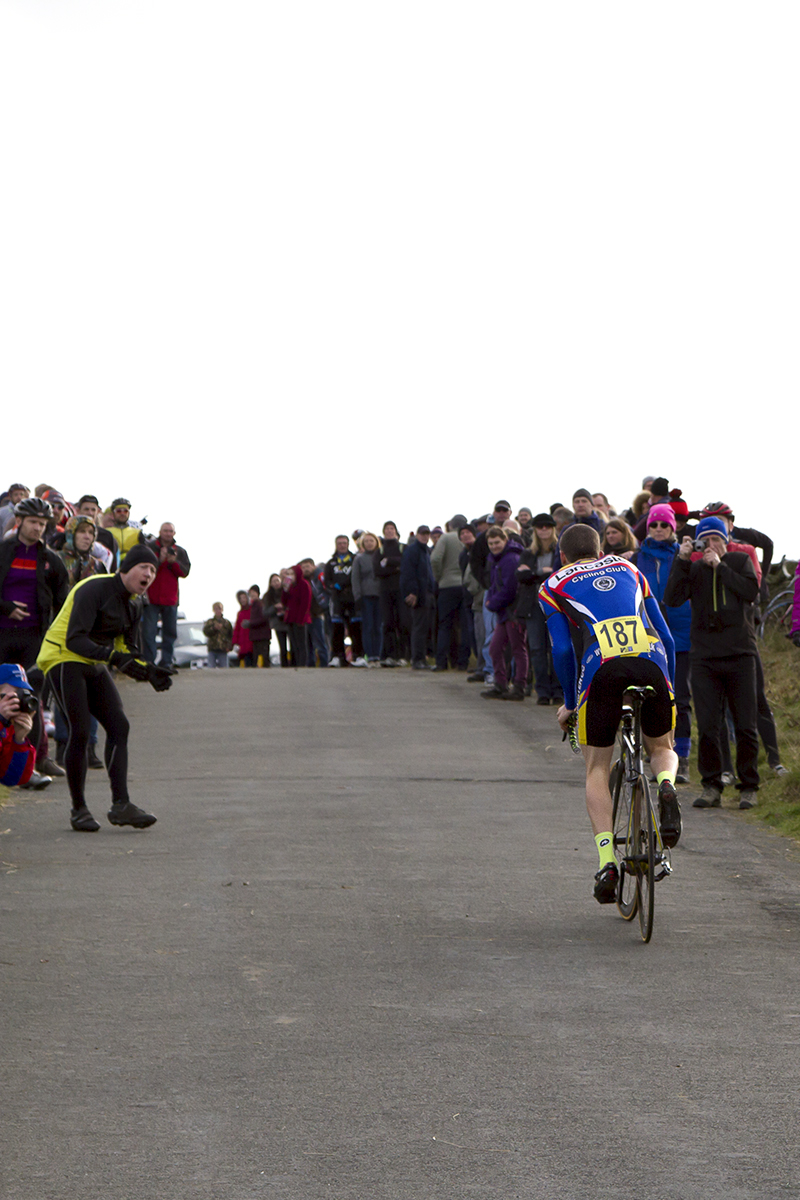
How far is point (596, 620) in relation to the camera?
319 inches

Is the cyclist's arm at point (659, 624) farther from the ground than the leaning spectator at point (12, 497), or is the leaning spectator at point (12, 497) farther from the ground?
the leaning spectator at point (12, 497)

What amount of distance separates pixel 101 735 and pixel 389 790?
18.0 feet

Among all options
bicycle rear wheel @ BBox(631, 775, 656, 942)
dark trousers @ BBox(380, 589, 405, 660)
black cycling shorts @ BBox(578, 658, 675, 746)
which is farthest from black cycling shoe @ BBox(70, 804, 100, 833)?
dark trousers @ BBox(380, 589, 405, 660)

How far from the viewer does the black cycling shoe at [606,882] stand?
7.95 m

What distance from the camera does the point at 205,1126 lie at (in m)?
5.02

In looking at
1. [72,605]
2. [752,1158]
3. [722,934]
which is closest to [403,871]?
[722,934]

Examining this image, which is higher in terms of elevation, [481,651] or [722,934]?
[481,651]

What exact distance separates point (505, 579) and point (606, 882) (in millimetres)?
11494

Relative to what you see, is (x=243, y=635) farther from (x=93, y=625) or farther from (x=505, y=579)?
(x=93, y=625)

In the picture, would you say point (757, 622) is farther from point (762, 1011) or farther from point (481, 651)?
point (481, 651)

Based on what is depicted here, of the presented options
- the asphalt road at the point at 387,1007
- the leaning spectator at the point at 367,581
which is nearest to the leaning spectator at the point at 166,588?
the leaning spectator at the point at 367,581

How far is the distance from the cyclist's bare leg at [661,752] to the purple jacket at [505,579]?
10969 millimetres

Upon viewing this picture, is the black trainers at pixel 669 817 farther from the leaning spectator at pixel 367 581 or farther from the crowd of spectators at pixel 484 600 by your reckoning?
the leaning spectator at pixel 367 581

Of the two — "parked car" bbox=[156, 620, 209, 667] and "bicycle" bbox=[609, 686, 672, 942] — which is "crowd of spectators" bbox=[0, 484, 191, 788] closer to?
"bicycle" bbox=[609, 686, 672, 942]
